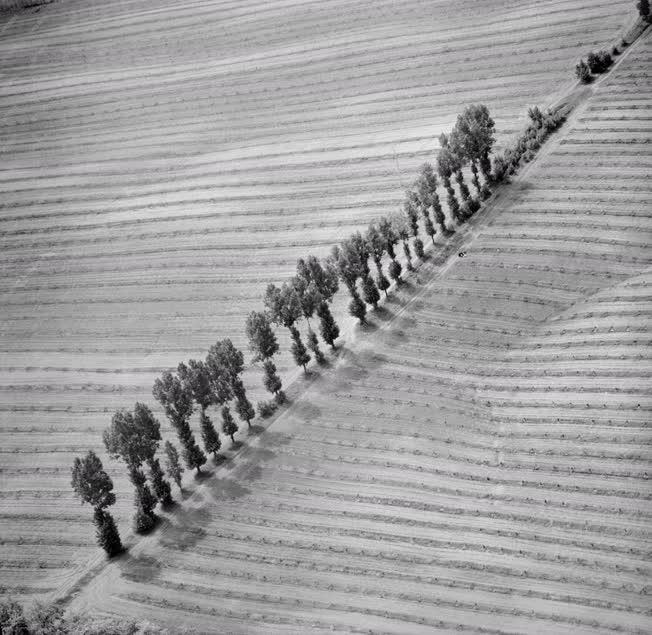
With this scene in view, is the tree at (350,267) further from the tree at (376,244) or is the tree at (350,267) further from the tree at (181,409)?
the tree at (181,409)

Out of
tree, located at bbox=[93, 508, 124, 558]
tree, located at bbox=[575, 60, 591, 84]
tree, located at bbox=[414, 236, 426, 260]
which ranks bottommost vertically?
tree, located at bbox=[93, 508, 124, 558]

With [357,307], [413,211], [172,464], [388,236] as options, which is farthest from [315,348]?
[413,211]

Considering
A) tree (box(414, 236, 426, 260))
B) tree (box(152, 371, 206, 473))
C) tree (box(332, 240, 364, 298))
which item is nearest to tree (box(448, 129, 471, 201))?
tree (box(414, 236, 426, 260))

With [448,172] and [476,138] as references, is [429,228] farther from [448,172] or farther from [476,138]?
[476,138]

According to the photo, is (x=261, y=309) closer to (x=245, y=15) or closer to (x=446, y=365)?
(x=446, y=365)

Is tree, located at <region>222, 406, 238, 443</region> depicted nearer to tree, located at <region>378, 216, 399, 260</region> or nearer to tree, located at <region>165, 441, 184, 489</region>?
tree, located at <region>165, 441, 184, 489</region>

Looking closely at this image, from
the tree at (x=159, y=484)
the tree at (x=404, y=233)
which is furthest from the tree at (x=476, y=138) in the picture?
the tree at (x=159, y=484)
